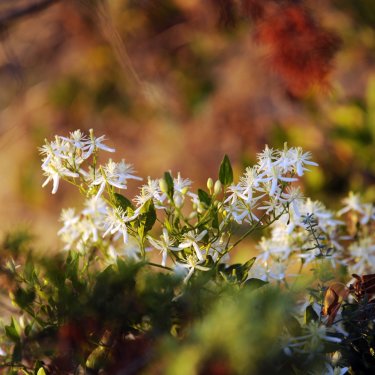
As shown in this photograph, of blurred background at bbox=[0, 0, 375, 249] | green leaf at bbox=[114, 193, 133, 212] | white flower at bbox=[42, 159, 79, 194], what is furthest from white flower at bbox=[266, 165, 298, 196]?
blurred background at bbox=[0, 0, 375, 249]

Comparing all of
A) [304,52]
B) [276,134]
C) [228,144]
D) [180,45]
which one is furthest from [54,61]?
[304,52]

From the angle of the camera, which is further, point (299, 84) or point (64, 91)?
point (64, 91)

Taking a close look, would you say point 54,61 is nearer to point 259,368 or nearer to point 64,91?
point 64,91

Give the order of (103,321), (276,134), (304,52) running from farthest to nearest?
(276,134) → (304,52) → (103,321)

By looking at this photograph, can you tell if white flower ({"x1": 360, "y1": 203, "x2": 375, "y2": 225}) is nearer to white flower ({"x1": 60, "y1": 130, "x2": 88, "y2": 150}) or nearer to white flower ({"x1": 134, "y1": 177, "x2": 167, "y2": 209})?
white flower ({"x1": 134, "y1": 177, "x2": 167, "y2": 209})

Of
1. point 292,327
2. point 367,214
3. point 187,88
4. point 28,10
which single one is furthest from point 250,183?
point 187,88

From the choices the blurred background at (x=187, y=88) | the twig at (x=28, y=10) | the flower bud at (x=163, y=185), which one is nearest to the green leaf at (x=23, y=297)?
the flower bud at (x=163, y=185)

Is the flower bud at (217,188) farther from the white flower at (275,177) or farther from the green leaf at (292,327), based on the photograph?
the green leaf at (292,327)
